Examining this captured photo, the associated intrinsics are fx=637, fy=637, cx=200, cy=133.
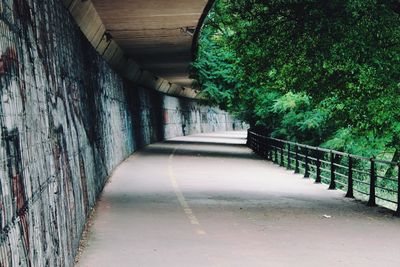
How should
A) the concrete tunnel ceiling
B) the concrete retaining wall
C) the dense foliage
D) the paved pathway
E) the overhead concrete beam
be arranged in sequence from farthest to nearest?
the concrete tunnel ceiling < the overhead concrete beam < the dense foliage < the paved pathway < the concrete retaining wall

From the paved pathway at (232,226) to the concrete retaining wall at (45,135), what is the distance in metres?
0.69

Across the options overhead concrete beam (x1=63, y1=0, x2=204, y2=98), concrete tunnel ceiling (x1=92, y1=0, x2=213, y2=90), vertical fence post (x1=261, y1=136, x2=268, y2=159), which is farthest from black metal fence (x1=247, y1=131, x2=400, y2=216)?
overhead concrete beam (x1=63, y1=0, x2=204, y2=98)

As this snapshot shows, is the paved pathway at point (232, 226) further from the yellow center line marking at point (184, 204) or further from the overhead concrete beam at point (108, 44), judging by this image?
the overhead concrete beam at point (108, 44)

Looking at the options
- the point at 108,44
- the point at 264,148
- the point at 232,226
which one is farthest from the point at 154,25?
the point at 264,148

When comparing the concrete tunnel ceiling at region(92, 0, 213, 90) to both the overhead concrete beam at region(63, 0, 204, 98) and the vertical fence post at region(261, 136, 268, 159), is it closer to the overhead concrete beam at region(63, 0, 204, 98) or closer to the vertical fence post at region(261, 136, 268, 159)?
the overhead concrete beam at region(63, 0, 204, 98)

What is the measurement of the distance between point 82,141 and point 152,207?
102 inches

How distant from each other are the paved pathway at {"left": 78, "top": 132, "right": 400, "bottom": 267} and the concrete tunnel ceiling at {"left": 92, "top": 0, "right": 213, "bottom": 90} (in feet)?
15.5

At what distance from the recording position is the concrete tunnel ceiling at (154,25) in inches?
659

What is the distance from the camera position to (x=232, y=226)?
11648 mm

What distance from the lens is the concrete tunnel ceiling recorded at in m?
16.7

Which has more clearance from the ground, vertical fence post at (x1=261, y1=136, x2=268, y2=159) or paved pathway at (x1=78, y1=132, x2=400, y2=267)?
paved pathway at (x1=78, y1=132, x2=400, y2=267)

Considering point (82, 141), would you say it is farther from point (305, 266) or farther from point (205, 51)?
point (205, 51)

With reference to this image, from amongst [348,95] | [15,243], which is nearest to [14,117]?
[15,243]

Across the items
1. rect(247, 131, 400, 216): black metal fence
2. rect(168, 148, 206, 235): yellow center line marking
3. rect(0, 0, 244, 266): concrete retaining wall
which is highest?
rect(0, 0, 244, 266): concrete retaining wall
